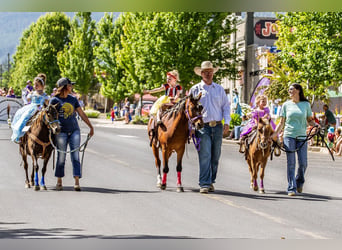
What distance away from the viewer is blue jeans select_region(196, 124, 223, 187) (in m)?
12.6

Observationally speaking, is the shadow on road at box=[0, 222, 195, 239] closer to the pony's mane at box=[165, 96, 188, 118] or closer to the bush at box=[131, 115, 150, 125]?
the pony's mane at box=[165, 96, 188, 118]

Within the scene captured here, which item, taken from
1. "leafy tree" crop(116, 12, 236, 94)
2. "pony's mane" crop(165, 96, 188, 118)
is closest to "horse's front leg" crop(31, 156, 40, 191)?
"pony's mane" crop(165, 96, 188, 118)

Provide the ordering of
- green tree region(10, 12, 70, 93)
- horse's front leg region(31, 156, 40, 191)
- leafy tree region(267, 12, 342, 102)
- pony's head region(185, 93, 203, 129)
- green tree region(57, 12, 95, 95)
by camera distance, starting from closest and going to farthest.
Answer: pony's head region(185, 93, 203, 129)
horse's front leg region(31, 156, 40, 191)
leafy tree region(267, 12, 342, 102)
green tree region(57, 12, 95, 95)
green tree region(10, 12, 70, 93)

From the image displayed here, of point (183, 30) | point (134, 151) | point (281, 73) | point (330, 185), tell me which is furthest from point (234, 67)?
point (330, 185)

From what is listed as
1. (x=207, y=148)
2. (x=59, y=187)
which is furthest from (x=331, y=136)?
(x=59, y=187)

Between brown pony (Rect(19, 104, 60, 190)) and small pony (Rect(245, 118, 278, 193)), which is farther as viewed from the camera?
small pony (Rect(245, 118, 278, 193))

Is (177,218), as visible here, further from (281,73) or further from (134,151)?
(281,73)

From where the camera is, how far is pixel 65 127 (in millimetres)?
12695

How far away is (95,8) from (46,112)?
2.37 m

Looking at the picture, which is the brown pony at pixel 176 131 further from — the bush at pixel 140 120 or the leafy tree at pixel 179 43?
the bush at pixel 140 120

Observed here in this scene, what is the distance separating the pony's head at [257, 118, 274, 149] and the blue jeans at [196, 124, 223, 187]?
0.76m

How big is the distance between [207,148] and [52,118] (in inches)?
111

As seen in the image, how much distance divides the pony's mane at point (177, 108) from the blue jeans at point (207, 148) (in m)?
0.53

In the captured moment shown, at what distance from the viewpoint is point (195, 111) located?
1209cm
